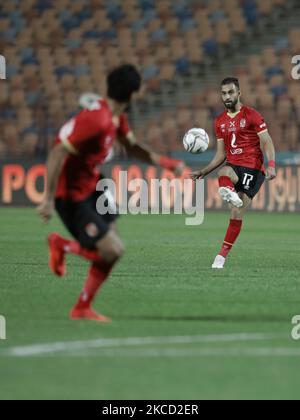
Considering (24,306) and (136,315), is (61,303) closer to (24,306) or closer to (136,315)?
(24,306)

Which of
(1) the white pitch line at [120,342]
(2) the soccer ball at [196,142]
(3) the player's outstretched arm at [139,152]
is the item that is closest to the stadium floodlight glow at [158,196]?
(2) the soccer ball at [196,142]

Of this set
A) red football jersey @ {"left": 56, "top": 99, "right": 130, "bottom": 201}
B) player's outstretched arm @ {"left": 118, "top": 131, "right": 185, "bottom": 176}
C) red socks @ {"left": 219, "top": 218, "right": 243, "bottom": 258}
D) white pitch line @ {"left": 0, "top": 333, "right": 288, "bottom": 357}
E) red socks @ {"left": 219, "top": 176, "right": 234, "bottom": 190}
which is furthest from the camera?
red socks @ {"left": 219, "top": 218, "right": 243, "bottom": 258}

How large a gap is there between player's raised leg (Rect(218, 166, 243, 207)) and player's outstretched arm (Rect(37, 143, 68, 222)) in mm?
5112

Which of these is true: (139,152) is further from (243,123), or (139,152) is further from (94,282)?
(243,123)

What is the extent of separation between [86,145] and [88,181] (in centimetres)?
40

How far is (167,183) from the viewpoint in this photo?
26594mm

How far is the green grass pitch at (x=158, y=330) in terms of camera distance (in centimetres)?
617

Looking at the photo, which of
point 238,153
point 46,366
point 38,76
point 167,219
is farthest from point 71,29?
point 46,366

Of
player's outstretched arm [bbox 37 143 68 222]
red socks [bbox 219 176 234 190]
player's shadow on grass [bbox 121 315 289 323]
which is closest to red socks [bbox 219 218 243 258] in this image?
red socks [bbox 219 176 234 190]

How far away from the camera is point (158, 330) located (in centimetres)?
824

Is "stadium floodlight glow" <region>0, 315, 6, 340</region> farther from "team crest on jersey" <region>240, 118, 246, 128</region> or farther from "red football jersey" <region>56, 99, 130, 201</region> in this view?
"team crest on jersey" <region>240, 118, 246, 128</region>

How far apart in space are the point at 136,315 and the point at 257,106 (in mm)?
19257

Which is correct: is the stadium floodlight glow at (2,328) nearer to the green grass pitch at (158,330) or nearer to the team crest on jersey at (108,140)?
the green grass pitch at (158,330)

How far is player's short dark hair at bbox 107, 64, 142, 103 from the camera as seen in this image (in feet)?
28.2
